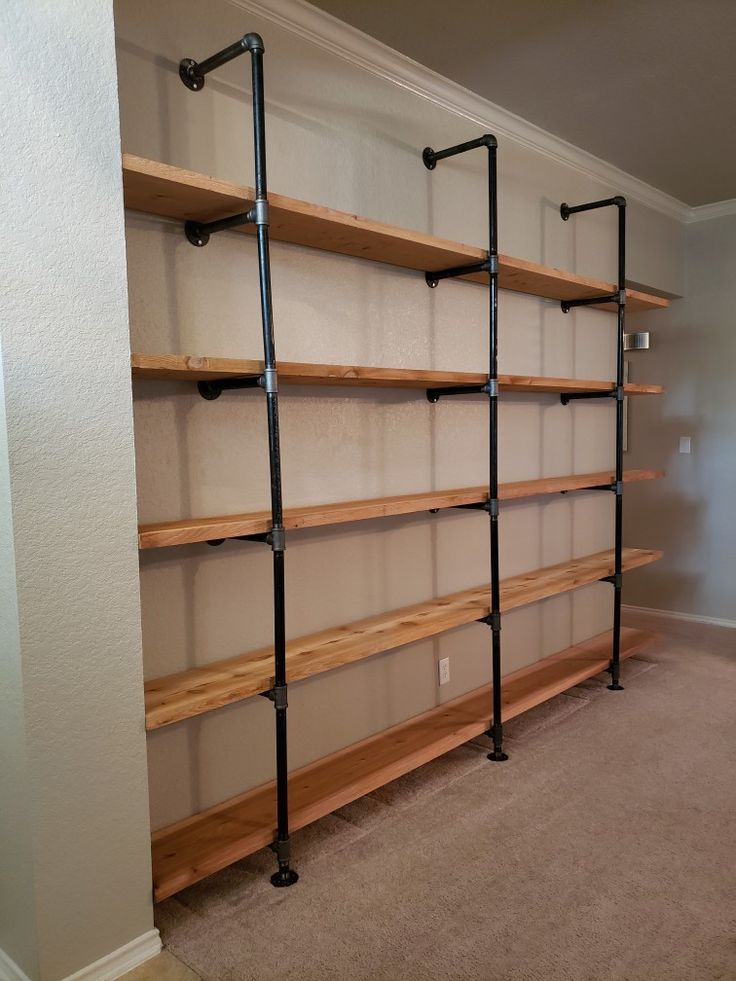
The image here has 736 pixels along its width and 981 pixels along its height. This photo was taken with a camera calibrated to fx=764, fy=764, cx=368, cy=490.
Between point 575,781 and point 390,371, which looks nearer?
point 390,371

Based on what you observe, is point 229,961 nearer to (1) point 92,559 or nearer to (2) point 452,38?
(1) point 92,559

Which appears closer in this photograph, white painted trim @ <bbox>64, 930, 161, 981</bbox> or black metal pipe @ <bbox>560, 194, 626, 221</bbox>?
white painted trim @ <bbox>64, 930, 161, 981</bbox>

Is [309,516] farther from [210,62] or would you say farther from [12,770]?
[210,62]

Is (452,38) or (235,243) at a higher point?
(452,38)

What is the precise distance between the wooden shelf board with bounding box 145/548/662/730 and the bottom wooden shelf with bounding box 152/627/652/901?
1.20 ft

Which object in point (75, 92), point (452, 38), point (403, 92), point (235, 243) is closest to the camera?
point (75, 92)

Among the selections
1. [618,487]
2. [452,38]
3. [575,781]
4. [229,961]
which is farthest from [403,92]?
[229,961]

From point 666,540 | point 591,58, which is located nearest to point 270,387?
point 591,58

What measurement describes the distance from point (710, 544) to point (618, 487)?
168 centimetres

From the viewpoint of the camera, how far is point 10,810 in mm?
1700

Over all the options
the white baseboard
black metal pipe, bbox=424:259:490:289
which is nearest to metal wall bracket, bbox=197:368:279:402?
black metal pipe, bbox=424:259:490:289

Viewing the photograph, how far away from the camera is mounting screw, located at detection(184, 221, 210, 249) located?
217 cm

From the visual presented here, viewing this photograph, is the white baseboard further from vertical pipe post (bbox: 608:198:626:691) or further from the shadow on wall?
vertical pipe post (bbox: 608:198:626:691)

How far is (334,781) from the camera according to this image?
2445mm
